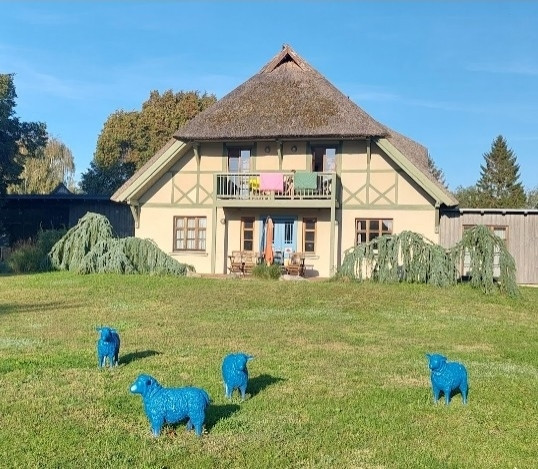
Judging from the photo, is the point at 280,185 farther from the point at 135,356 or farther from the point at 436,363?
the point at 436,363

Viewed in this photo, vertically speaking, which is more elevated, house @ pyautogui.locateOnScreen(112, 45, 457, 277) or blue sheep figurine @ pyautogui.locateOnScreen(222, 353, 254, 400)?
house @ pyautogui.locateOnScreen(112, 45, 457, 277)

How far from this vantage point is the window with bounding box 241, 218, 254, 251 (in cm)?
2448

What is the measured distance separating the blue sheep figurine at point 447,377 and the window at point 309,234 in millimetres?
16796

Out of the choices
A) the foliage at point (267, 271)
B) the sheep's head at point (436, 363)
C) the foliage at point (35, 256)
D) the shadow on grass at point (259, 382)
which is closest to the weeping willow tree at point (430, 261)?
the foliage at point (267, 271)

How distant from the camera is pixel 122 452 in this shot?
5367mm

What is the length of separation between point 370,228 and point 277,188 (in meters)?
3.78

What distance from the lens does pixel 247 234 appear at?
2458 centimetres

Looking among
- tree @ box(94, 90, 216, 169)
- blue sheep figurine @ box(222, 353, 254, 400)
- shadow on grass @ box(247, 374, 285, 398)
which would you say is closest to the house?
shadow on grass @ box(247, 374, 285, 398)

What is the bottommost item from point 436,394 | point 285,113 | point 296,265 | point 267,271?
point 436,394

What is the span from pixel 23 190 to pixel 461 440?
4802 centimetres

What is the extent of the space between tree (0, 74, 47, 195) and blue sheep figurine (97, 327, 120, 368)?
76.3ft

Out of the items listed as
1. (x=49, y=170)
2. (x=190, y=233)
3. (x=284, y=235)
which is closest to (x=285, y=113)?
(x=284, y=235)

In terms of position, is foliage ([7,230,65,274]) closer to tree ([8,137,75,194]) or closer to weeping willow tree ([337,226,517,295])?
weeping willow tree ([337,226,517,295])

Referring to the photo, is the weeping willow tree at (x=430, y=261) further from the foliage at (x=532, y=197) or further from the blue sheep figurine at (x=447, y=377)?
the foliage at (x=532, y=197)
